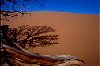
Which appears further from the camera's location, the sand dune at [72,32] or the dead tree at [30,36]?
the sand dune at [72,32]

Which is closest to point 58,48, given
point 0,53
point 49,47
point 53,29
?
point 49,47

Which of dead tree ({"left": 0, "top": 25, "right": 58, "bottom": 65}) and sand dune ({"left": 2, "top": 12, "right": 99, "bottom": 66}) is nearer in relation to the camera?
dead tree ({"left": 0, "top": 25, "right": 58, "bottom": 65})

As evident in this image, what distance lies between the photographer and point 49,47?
4074mm

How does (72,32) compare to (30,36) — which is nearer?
(30,36)

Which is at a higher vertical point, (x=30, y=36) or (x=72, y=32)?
(x=72, y=32)

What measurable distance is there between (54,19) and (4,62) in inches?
95.6

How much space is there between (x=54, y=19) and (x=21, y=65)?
2275mm

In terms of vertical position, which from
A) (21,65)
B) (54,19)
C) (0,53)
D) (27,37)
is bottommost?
(21,65)

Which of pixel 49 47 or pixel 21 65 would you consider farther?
pixel 49 47

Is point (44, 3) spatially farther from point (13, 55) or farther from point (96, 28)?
point (96, 28)

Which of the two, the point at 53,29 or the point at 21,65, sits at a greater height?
the point at 53,29

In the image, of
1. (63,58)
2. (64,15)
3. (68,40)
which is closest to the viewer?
(63,58)

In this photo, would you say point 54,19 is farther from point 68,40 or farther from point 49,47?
point 49,47

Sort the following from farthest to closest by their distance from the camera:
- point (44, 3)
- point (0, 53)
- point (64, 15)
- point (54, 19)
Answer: point (64, 15), point (54, 19), point (44, 3), point (0, 53)
